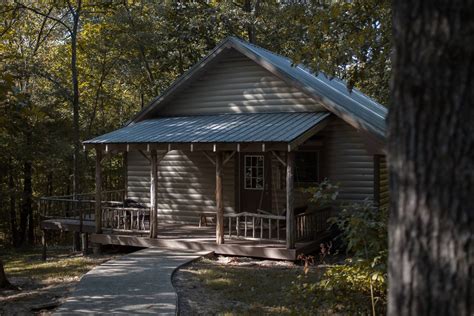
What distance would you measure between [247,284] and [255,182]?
19.8 feet

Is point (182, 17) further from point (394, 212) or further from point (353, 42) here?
point (394, 212)

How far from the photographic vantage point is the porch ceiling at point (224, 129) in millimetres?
11883

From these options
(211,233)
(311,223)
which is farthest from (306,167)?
(211,233)

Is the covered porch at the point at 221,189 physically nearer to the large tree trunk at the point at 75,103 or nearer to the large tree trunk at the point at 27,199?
the large tree trunk at the point at 75,103

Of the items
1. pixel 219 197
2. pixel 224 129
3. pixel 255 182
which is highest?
pixel 224 129

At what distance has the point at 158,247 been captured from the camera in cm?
1320

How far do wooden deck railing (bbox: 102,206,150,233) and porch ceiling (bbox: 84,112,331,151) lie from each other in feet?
6.14

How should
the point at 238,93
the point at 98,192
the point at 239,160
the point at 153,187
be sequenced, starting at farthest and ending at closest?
the point at 239,160 → the point at 238,93 → the point at 98,192 → the point at 153,187

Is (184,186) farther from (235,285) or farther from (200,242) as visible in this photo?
(235,285)

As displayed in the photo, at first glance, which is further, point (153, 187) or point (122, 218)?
point (122, 218)

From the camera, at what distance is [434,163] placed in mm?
2455

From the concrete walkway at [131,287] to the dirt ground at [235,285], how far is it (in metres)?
0.28

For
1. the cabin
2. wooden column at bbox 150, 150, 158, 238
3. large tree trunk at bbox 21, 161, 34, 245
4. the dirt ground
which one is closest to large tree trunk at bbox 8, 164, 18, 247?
large tree trunk at bbox 21, 161, 34, 245

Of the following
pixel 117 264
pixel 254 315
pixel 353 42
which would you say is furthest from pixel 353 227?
pixel 117 264
